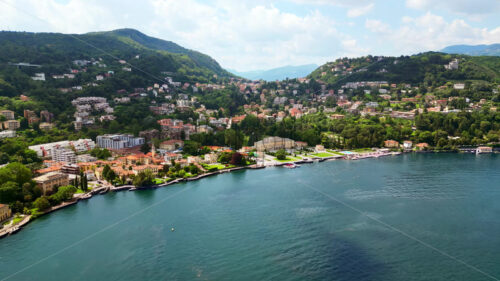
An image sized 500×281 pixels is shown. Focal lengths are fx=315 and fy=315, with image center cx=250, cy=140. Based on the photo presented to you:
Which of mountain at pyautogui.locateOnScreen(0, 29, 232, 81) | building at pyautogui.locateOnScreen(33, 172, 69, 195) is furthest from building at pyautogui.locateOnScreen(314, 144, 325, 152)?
mountain at pyautogui.locateOnScreen(0, 29, 232, 81)

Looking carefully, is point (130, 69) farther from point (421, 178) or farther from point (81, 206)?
point (421, 178)

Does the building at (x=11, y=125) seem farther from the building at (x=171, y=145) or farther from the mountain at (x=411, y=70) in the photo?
the mountain at (x=411, y=70)

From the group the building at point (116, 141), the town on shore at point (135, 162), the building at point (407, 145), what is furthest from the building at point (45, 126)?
the building at point (407, 145)

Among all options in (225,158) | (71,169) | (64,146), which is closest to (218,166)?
(225,158)

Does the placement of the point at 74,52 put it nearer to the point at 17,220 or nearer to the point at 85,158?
the point at 85,158

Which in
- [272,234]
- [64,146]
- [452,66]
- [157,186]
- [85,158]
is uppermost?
[452,66]
